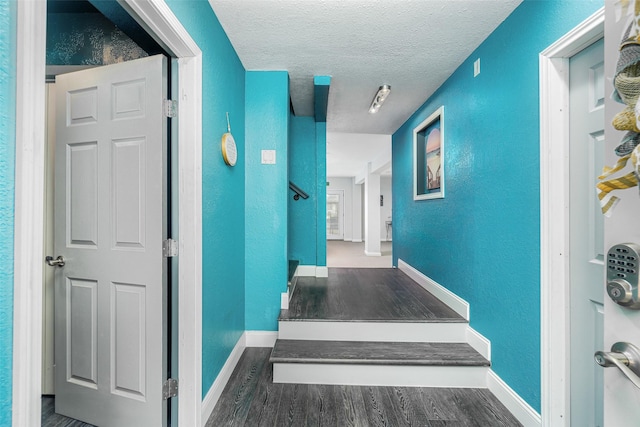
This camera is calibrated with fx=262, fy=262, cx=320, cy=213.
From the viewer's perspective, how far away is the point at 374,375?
1832 millimetres

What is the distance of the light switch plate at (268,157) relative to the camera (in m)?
2.29

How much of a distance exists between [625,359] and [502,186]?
4.51ft

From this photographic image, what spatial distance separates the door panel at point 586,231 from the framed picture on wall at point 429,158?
1209mm

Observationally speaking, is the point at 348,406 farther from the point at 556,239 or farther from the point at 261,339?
the point at 556,239

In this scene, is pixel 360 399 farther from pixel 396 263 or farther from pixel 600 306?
pixel 396 263

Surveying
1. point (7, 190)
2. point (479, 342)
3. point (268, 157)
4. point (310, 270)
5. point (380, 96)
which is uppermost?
point (380, 96)

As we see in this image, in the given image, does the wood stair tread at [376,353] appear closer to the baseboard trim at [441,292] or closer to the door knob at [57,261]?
the baseboard trim at [441,292]

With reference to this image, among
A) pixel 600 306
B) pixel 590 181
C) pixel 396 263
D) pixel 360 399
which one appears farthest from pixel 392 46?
pixel 396 263

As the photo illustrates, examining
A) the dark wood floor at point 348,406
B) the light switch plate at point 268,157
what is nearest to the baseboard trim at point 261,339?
the dark wood floor at point 348,406

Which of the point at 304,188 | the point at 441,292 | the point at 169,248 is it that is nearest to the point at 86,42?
the point at 169,248

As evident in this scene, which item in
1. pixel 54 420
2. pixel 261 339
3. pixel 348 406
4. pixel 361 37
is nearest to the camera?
pixel 54 420

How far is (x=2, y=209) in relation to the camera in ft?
1.91

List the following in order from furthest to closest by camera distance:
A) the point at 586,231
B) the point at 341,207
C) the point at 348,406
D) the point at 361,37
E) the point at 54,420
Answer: the point at 341,207, the point at 361,37, the point at 348,406, the point at 54,420, the point at 586,231

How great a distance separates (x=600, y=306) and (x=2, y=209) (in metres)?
2.14
